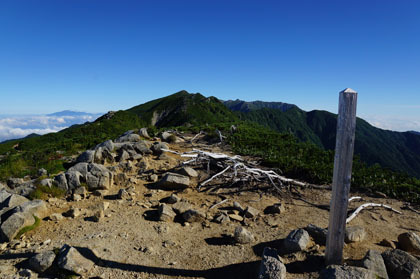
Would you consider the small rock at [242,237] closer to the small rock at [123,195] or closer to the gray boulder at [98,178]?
the small rock at [123,195]

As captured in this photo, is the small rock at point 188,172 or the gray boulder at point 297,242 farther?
the small rock at point 188,172

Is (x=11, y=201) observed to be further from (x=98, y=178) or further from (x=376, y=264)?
(x=376, y=264)

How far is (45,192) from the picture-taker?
25.5 feet

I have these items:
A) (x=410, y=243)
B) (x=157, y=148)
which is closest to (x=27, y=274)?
(x=410, y=243)

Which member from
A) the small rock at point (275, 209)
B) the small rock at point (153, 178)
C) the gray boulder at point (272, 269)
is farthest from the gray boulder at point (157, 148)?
the gray boulder at point (272, 269)

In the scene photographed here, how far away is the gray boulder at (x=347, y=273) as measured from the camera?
387 cm

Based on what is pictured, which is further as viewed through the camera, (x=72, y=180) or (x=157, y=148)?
(x=157, y=148)

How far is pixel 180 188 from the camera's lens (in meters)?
8.93

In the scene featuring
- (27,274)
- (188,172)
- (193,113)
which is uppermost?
(193,113)

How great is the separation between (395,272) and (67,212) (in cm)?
790

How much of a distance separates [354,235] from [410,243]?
112 cm

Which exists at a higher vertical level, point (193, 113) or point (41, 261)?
point (193, 113)

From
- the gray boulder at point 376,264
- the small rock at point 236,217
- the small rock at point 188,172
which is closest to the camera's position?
the gray boulder at point 376,264

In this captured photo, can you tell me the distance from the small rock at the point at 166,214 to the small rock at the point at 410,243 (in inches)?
224
